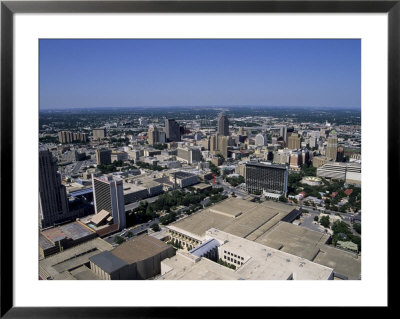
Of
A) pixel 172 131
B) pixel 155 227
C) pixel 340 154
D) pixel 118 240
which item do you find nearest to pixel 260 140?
pixel 172 131

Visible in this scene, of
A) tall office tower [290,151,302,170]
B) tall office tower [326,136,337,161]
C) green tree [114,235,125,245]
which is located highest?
tall office tower [326,136,337,161]

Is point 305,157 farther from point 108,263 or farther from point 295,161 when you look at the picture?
point 108,263

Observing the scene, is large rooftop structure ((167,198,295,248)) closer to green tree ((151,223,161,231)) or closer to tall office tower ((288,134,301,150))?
green tree ((151,223,161,231))

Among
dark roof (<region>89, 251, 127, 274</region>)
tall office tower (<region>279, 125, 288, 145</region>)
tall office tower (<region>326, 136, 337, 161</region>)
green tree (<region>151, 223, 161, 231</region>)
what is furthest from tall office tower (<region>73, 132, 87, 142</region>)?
tall office tower (<region>326, 136, 337, 161</region>)

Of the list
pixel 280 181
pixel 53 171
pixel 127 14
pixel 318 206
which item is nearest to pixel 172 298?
pixel 127 14

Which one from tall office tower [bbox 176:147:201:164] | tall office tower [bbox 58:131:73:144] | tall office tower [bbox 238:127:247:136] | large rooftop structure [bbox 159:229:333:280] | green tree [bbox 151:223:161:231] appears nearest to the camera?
large rooftop structure [bbox 159:229:333:280]

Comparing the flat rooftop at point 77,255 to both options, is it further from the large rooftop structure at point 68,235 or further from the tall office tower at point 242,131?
the tall office tower at point 242,131

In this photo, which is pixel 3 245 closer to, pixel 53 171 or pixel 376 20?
pixel 376 20

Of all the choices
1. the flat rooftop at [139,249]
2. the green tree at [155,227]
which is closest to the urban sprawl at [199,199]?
the flat rooftop at [139,249]
